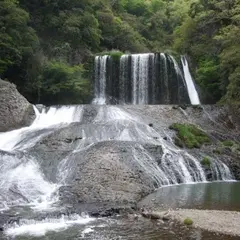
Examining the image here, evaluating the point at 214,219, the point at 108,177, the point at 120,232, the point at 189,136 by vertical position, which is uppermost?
the point at 189,136

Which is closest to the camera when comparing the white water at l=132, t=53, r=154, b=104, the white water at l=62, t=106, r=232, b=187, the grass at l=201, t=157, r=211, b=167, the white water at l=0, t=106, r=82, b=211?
the white water at l=0, t=106, r=82, b=211

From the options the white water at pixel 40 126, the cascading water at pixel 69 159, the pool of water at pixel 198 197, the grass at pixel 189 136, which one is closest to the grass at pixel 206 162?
the cascading water at pixel 69 159

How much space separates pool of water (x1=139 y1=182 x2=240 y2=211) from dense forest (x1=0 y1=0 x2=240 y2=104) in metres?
11.6

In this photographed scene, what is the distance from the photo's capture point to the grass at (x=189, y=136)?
2530 centimetres

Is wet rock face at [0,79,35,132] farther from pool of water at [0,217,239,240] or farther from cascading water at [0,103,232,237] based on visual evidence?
pool of water at [0,217,239,240]

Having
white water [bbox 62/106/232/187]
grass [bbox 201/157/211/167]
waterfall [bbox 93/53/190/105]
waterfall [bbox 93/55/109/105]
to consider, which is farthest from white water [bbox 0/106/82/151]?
grass [bbox 201/157/211/167]

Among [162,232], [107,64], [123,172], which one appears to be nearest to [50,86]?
[107,64]

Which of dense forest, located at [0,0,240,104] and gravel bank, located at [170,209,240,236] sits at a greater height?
dense forest, located at [0,0,240,104]

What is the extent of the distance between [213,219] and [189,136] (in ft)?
41.3

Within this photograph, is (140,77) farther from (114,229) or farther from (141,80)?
(114,229)

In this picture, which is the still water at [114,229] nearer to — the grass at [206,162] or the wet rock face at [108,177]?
the wet rock face at [108,177]

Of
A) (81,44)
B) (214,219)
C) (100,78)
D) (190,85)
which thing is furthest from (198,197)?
(81,44)

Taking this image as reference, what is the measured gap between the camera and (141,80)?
3806 centimetres

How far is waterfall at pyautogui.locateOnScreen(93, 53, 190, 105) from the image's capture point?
125 ft
